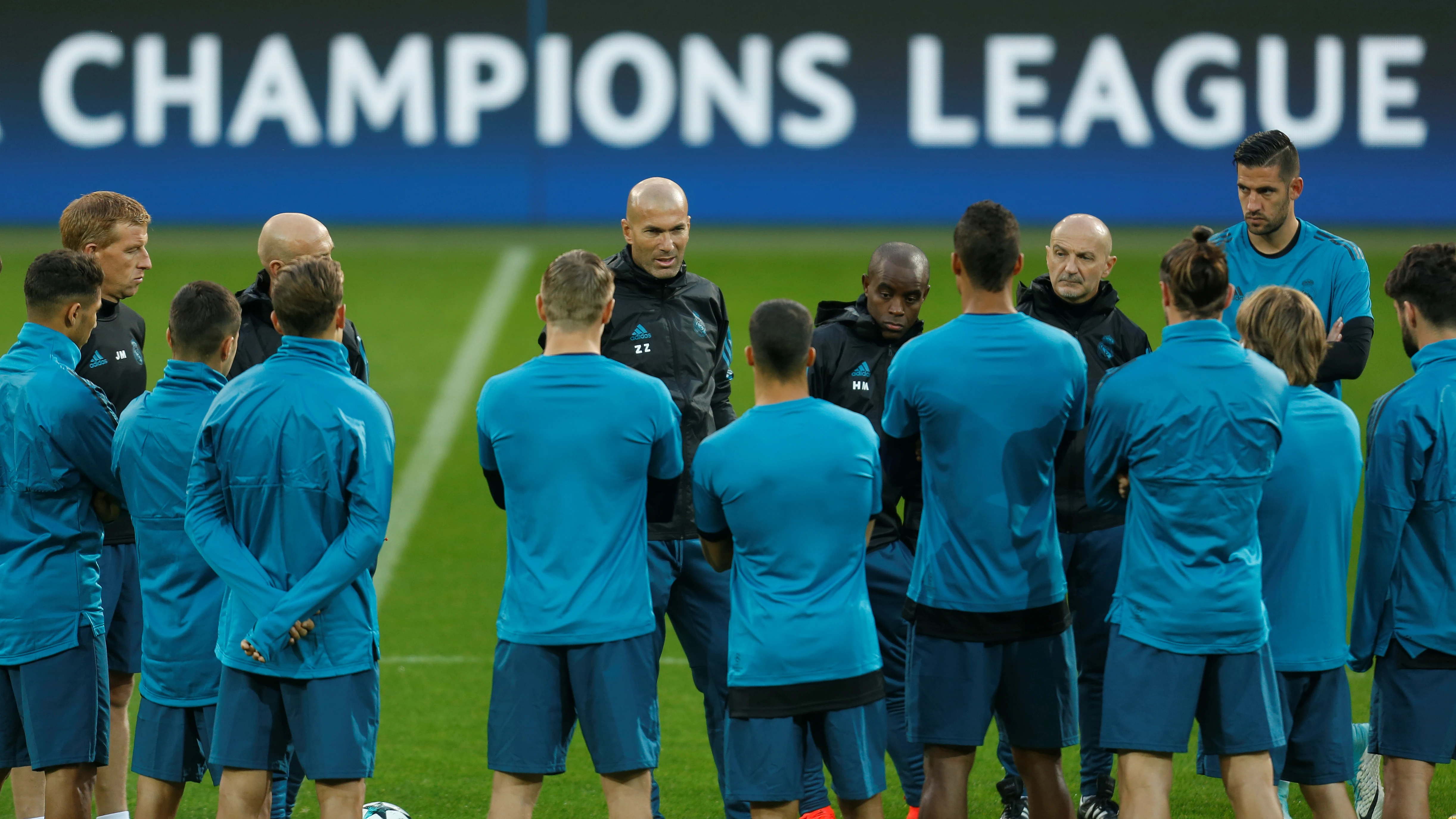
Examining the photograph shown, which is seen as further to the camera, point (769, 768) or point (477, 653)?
point (477, 653)

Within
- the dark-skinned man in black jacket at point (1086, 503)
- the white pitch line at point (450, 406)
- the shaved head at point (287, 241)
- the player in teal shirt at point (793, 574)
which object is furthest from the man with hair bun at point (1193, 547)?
the white pitch line at point (450, 406)

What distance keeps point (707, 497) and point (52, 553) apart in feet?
6.47

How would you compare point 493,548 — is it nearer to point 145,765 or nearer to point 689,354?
point 689,354

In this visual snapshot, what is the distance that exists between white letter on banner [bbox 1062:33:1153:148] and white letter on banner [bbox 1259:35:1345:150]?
3.18 ft

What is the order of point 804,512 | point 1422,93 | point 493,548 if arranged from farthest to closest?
point 1422,93
point 493,548
point 804,512

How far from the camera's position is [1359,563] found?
4.61 m

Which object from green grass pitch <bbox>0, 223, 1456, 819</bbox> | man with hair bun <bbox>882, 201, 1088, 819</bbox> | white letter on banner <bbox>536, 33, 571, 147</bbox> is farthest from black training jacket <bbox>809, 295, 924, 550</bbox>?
white letter on banner <bbox>536, 33, 571, 147</bbox>

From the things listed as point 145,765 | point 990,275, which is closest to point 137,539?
point 145,765

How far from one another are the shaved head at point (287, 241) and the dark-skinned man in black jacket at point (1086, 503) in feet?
7.97

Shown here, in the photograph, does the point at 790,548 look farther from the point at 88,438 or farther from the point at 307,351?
the point at 88,438

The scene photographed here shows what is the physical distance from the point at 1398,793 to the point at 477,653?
14.7 ft

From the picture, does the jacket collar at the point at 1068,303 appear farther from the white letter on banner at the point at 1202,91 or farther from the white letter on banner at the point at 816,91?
the white letter on banner at the point at 1202,91

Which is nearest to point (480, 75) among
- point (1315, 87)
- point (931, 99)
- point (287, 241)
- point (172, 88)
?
point (172, 88)

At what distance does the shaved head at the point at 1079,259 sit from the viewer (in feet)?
17.8
